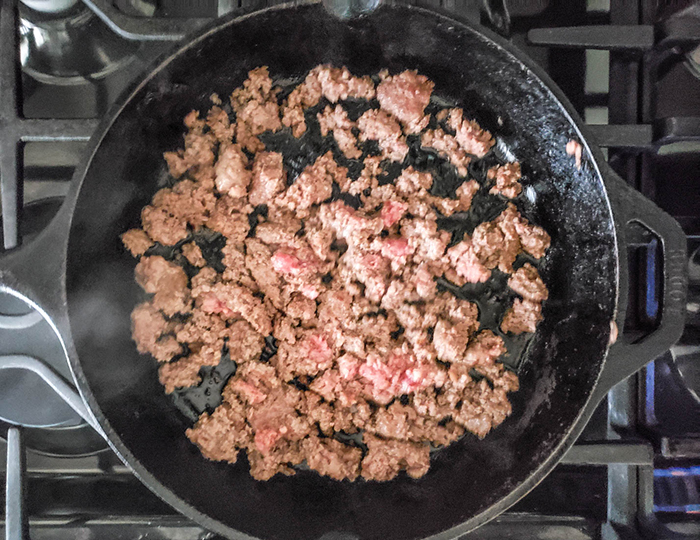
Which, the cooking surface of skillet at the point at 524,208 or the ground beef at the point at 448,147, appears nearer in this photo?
the cooking surface of skillet at the point at 524,208

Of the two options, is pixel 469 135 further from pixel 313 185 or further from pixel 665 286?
pixel 665 286

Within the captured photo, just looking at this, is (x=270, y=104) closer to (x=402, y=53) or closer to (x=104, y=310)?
(x=402, y=53)

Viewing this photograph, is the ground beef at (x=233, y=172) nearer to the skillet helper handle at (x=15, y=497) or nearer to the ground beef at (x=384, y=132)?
the ground beef at (x=384, y=132)

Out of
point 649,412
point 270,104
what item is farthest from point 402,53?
point 649,412

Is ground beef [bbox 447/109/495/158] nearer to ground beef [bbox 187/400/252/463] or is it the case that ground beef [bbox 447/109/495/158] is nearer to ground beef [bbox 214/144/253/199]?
ground beef [bbox 214/144/253/199]

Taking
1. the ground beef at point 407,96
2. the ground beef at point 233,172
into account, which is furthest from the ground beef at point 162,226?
the ground beef at point 407,96
